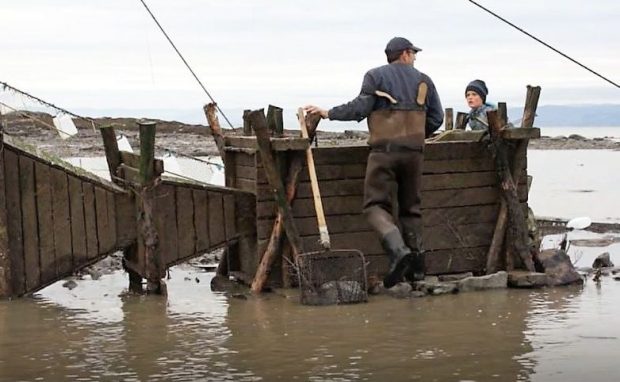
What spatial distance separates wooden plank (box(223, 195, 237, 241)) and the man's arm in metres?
2.14

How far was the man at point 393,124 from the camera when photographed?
11344 millimetres

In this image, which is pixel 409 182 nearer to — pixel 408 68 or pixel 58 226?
pixel 408 68

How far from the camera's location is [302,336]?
9.75 meters

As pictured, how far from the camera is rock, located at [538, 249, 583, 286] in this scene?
1249cm

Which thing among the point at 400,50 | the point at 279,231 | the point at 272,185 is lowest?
the point at 279,231

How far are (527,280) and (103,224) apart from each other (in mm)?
4303

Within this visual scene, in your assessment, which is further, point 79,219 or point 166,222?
point 166,222

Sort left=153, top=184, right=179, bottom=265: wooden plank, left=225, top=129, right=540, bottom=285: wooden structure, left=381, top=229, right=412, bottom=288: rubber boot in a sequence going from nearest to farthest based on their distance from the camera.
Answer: left=381, top=229, right=412, bottom=288: rubber boot
left=153, top=184, right=179, bottom=265: wooden plank
left=225, top=129, right=540, bottom=285: wooden structure

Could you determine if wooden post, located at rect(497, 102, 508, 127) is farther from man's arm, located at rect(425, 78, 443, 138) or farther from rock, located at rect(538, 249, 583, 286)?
rock, located at rect(538, 249, 583, 286)

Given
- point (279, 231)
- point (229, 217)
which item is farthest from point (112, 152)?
point (279, 231)

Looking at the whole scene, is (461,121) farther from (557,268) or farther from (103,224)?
(103,224)

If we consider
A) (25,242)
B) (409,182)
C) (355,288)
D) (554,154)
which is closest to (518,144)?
(409,182)

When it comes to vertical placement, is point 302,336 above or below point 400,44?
below

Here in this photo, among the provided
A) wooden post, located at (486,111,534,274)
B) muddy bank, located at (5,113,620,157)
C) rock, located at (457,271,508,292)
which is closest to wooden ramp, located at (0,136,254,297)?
rock, located at (457,271,508,292)
